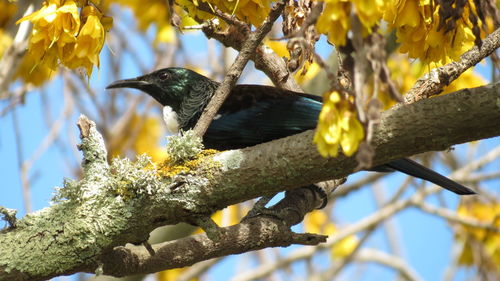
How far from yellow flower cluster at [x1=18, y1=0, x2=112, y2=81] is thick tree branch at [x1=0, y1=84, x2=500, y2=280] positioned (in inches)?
16.5

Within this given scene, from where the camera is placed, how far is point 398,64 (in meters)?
5.03

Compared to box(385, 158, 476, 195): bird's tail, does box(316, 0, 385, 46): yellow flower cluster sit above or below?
below

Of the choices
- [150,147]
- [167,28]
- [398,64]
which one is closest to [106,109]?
[150,147]

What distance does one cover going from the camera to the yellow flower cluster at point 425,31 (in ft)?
6.97

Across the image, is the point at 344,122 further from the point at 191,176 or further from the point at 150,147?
the point at 150,147

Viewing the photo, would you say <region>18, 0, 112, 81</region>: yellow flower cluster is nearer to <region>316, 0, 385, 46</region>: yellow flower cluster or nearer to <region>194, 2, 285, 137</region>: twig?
<region>194, 2, 285, 137</region>: twig

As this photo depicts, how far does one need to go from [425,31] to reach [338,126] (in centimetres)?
70

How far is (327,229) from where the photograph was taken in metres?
6.39

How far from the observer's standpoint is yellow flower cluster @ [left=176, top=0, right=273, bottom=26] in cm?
222

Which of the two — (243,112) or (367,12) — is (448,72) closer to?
(243,112)

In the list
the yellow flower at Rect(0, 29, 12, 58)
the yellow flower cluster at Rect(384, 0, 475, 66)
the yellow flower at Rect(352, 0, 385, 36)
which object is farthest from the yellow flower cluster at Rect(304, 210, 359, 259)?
the yellow flower at Rect(352, 0, 385, 36)

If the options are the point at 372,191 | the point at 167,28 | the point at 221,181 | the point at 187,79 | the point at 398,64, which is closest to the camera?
the point at 221,181

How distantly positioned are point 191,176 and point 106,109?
3803 millimetres

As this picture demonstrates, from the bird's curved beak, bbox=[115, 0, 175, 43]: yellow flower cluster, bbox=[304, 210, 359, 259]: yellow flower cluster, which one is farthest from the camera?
bbox=[304, 210, 359, 259]: yellow flower cluster
